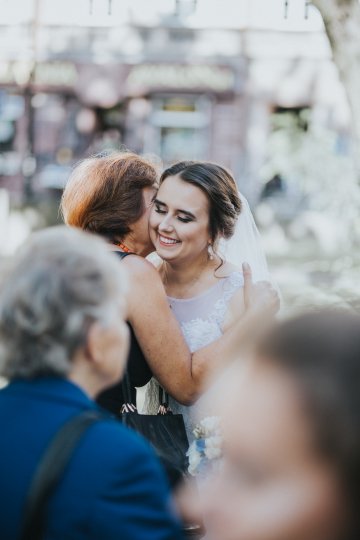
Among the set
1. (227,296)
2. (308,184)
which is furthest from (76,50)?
(227,296)

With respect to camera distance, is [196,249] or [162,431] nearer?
[162,431]

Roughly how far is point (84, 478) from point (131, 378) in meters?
1.21

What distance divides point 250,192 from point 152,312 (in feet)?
52.7

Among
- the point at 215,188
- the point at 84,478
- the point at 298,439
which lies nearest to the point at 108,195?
the point at 215,188

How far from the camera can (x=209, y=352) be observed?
252cm

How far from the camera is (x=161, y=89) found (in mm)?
20125

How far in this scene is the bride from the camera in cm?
280

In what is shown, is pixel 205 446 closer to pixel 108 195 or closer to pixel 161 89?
pixel 108 195

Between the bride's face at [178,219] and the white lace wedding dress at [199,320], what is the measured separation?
18cm

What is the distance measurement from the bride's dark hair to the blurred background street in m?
15.0

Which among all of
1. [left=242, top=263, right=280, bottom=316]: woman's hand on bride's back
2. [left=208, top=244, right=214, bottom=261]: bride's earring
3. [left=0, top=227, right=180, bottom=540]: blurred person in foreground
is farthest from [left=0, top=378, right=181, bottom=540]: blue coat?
[left=208, top=244, right=214, bottom=261]: bride's earring

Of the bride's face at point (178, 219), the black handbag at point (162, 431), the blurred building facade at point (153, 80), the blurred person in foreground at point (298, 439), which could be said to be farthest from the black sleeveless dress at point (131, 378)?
the blurred building facade at point (153, 80)

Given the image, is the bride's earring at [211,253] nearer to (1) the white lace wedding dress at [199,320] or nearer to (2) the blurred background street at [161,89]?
(1) the white lace wedding dress at [199,320]

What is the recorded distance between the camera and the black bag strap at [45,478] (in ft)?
4.41
